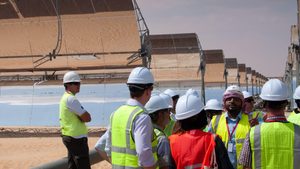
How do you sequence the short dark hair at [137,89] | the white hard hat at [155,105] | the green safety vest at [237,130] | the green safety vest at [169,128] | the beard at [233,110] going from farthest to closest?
the green safety vest at [169,128] < the beard at [233,110] < the green safety vest at [237,130] < the white hard hat at [155,105] < the short dark hair at [137,89]

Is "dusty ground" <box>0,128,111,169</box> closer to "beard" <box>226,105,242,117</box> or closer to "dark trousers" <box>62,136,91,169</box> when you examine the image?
"dark trousers" <box>62,136,91,169</box>

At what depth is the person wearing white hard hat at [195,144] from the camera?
3.25 metres

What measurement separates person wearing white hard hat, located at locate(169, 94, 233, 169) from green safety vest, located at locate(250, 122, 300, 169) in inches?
11.8

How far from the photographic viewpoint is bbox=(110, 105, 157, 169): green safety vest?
3707 millimetres

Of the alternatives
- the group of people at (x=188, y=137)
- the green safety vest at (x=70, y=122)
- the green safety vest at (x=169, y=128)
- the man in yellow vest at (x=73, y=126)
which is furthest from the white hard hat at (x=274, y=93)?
the green safety vest at (x=70, y=122)

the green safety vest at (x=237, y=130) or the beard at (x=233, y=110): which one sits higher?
the beard at (x=233, y=110)

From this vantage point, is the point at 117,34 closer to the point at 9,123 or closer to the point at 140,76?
the point at 9,123

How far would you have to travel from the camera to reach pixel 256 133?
3.46 m

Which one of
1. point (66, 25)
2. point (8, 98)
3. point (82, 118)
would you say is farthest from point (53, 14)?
point (82, 118)

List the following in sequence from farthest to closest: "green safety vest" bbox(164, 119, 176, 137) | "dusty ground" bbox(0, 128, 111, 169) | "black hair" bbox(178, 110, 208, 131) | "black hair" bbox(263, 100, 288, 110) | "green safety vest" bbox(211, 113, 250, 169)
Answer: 1. "dusty ground" bbox(0, 128, 111, 169)
2. "green safety vest" bbox(164, 119, 176, 137)
3. "green safety vest" bbox(211, 113, 250, 169)
4. "black hair" bbox(263, 100, 288, 110)
5. "black hair" bbox(178, 110, 208, 131)

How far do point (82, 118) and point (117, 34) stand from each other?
1024 centimetres

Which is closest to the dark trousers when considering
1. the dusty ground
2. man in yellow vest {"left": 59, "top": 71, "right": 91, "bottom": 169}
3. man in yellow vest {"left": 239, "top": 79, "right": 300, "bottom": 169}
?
man in yellow vest {"left": 59, "top": 71, "right": 91, "bottom": 169}

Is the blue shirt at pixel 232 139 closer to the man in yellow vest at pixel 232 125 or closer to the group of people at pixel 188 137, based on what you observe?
the man in yellow vest at pixel 232 125

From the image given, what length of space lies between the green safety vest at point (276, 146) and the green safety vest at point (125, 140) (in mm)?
681
